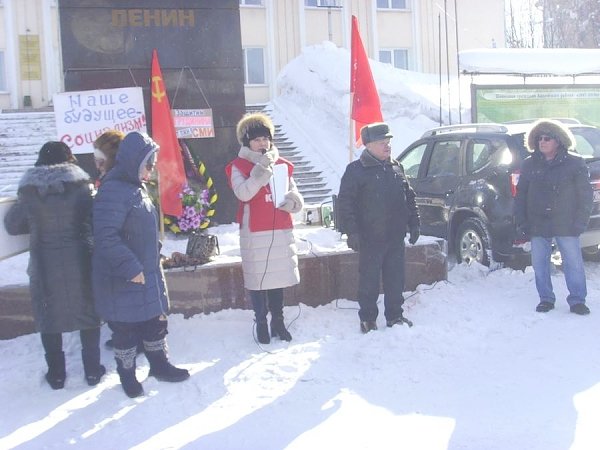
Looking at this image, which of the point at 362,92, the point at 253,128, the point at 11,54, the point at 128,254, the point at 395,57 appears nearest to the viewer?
the point at 128,254

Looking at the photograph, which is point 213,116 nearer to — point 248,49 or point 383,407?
point 383,407

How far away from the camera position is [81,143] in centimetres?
754

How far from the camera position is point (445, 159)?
28.4 ft

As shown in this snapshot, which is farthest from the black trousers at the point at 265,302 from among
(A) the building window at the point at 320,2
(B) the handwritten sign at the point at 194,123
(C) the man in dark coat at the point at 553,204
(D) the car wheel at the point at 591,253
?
(A) the building window at the point at 320,2

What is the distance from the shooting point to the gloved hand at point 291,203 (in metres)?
5.43

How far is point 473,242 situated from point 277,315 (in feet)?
10.1

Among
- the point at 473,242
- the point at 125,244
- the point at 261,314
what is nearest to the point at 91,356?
the point at 125,244

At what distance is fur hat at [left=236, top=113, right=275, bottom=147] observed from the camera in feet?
17.6

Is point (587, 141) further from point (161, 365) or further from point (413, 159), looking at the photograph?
point (161, 365)

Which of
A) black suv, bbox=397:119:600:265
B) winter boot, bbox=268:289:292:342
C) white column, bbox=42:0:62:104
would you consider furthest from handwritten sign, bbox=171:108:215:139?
white column, bbox=42:0:62:104

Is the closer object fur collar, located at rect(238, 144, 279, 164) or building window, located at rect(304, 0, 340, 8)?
fur collar, located at rect(238, 144, 279, 164)

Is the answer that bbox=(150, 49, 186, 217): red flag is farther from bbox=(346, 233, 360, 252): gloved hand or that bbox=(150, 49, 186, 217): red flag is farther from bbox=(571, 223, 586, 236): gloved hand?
bbox=(571, 223, 586, 236): gloved hand

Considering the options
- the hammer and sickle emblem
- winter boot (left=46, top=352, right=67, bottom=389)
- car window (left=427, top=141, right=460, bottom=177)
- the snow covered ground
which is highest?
the hammer and sickle emblem

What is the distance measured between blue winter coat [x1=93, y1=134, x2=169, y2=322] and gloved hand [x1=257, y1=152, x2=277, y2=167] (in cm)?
101
